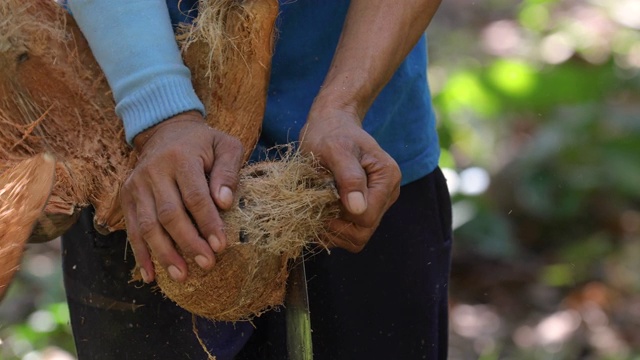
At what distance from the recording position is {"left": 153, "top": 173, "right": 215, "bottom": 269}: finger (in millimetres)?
1173

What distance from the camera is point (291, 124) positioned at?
1489mm

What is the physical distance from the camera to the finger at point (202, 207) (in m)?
1.18

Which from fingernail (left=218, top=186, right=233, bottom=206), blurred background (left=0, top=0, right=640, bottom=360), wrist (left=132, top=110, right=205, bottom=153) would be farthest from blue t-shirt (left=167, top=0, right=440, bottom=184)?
blurred background (left=0, top=0, right=640, bottom=360)

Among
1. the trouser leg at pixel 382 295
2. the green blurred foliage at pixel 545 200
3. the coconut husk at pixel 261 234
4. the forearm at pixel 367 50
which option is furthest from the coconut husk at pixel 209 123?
the green blurred foliage at pixel 545 200

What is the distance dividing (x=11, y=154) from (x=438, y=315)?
0.81 meters

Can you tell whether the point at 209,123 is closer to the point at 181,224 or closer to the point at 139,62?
the point at 139,62

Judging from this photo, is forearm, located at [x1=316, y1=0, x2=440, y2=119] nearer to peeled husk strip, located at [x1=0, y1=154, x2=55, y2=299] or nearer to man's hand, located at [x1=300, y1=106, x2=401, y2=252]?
man's hand, located at [x1=300, y1=106, x2=401, y2=252]

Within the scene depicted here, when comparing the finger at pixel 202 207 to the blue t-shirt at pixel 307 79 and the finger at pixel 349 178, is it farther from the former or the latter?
the blue t-shirt at pixel 307 79

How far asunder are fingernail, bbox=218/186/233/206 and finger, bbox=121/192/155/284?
12 centimetres

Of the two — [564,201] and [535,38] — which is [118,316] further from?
[535,38]

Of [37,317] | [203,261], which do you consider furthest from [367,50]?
[37,317]

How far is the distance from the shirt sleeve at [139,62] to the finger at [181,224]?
0.51 ft

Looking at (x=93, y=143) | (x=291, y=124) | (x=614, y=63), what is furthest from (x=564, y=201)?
(x=93, y=143)

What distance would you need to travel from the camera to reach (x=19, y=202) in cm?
119
